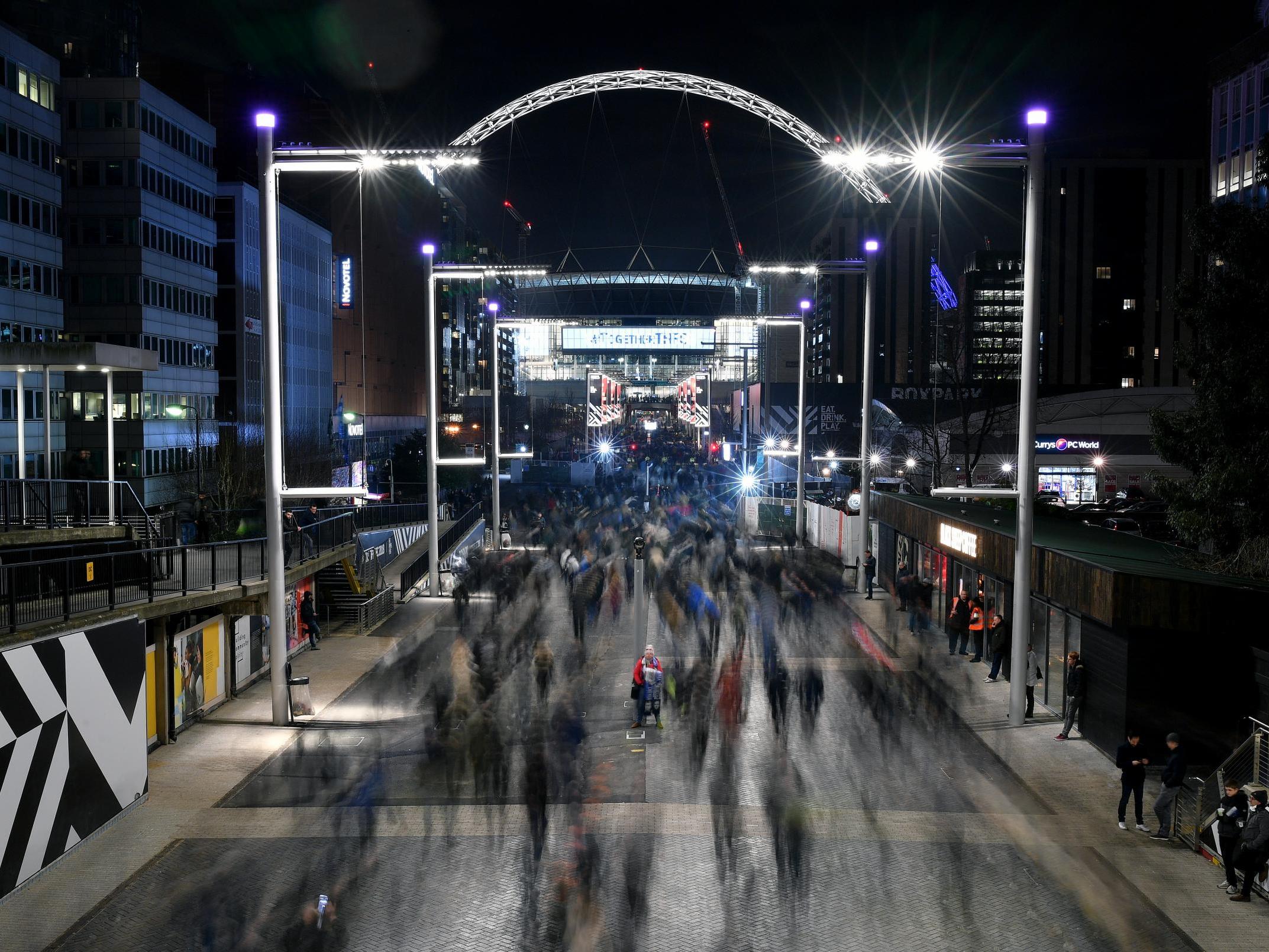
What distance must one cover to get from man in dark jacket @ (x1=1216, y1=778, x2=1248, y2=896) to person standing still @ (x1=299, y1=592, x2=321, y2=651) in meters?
18.4

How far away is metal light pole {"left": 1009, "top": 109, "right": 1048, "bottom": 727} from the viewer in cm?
1670

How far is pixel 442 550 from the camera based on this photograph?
34.3 m

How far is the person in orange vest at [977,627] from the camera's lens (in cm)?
2159

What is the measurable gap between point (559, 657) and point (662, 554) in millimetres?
14212

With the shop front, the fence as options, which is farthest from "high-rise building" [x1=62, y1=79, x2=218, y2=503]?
the fence

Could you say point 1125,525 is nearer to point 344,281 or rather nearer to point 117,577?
point 117,577

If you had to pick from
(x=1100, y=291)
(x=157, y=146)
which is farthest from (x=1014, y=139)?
(x=1100, y=291)

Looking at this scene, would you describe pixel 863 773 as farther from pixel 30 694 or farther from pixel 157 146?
pixel 157 146

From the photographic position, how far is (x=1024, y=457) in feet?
Answer: 56.3

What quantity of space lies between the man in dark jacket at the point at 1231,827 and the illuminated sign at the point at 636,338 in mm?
105224

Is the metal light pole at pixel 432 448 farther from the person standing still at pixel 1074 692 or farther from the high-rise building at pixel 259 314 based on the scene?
the high-rise building at pixel 259 314

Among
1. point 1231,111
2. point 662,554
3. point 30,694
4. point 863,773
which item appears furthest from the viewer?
point 1231,111

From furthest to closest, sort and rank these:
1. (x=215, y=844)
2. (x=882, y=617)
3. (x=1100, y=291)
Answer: (x=1100, y=291) → (x=882, y=617) → (x=215, y=844)

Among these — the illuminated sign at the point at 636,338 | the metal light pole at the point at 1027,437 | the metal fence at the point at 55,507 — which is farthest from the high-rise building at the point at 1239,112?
the illuminated sign at the point at 636,338
